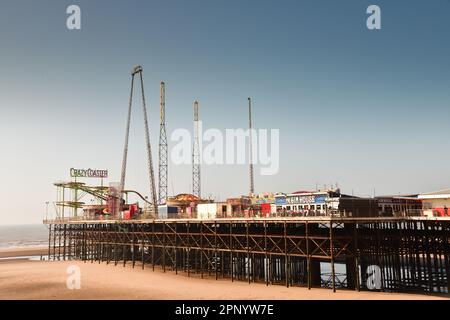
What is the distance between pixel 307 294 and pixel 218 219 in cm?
1581

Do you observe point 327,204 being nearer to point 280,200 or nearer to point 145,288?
point 280,200

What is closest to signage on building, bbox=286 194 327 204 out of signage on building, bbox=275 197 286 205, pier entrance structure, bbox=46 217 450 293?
signage on building, bbox=275 197 286 205

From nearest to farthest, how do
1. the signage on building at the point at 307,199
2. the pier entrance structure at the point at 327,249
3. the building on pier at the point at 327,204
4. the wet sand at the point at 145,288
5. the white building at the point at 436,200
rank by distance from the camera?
the wet sand at the point at 145,288
the pier entrance structure at the point at 327,249
the building on pier at the point at 327,204
the white building at the point at 436,200
the signage on building at the point at 307,199

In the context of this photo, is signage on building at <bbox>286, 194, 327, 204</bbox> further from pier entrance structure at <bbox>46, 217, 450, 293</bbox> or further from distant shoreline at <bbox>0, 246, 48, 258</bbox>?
distant shoreline at <bbox>0, 246, 48, 258</bbox>

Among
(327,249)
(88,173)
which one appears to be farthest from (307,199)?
(88,173)

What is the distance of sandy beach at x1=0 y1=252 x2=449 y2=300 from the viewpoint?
38375 millimetres

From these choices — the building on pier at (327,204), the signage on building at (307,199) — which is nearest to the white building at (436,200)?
the building on pier at (327,204)

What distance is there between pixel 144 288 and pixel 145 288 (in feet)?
0.41

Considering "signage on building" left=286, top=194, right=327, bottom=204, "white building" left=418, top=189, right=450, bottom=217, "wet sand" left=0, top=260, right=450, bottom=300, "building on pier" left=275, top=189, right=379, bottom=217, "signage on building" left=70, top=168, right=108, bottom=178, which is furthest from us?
"signage on building" left=70, top=168, right=108, bottom=178

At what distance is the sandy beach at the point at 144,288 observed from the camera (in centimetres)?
3838

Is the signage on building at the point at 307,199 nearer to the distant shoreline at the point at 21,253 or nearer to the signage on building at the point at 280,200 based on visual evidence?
the signage on building at the point at 280,200

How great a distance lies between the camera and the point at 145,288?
4550cm

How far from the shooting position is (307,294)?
38.3 metres
